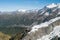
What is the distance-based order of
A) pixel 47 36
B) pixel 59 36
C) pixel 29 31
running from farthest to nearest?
pixel 29 31 → pixel 47 36 → pixel 59 36

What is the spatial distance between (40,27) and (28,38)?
19.9 feet

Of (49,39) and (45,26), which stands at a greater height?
(45,26)

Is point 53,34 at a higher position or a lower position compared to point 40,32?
lower

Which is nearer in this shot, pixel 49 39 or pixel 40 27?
pixel 49 39

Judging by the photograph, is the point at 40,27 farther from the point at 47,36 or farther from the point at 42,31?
the point at 47,36

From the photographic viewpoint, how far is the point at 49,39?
169ft

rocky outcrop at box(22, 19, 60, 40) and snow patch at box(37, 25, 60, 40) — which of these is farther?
rocky outcrop at box(22, 19, 60, 40)

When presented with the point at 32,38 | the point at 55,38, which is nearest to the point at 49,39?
the point at 55,38

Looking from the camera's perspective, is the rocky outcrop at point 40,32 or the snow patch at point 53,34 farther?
the rocky outcrop at point 40,32

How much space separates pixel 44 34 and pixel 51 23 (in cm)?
549

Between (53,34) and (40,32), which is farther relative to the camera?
(40,32)

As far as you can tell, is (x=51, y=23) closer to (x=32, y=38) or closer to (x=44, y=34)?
(x=44, y=34)

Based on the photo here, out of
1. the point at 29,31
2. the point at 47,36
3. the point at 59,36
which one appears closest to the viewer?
the point at 59,36

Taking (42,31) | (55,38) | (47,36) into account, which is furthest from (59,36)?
(42,31)
